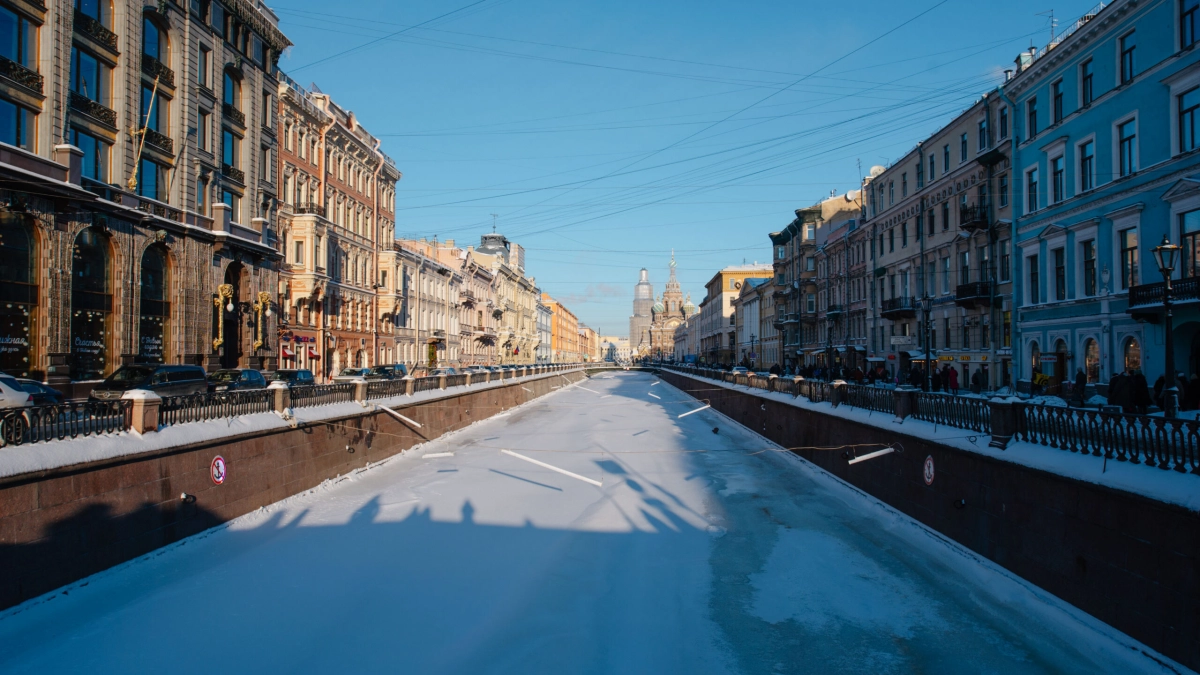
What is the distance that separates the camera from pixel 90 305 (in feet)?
83.6

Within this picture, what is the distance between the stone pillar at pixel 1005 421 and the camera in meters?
12.0

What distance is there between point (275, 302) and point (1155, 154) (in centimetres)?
3932

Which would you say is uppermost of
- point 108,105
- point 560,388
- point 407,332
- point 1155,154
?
point 108,105

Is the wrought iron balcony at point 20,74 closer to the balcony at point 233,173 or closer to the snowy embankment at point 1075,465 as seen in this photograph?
the balcony at point 233,173

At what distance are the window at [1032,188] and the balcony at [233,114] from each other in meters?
37.2

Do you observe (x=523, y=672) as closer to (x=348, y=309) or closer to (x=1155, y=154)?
(x=1155, y=154)

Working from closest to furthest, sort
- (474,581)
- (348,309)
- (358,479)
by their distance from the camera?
(474,581), (358,479), (348,309)

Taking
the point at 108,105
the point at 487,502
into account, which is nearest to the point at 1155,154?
the point at 487,502

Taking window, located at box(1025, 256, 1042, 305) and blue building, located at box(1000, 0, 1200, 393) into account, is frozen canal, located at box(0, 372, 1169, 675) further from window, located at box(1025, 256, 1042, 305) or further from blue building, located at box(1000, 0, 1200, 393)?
window, located at box(1025, 256, 1042, 305)

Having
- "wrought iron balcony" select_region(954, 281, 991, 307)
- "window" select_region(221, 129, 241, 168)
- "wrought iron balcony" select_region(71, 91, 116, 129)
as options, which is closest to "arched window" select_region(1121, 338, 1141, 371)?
"wrought iron balcony" select_region(954, 281, 991, 307)

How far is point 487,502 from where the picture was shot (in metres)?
18.8

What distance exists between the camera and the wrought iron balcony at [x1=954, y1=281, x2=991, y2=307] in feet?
114

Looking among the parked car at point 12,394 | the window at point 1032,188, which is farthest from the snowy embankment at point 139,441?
the window at point 1032,188

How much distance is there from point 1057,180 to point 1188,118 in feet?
24.3
